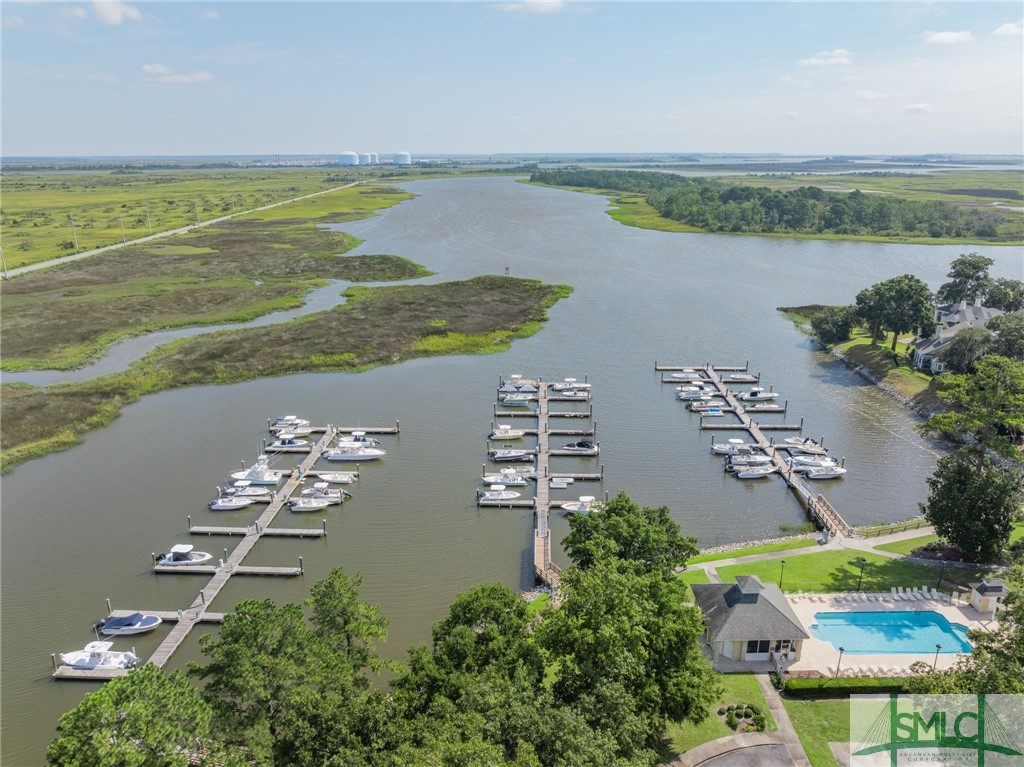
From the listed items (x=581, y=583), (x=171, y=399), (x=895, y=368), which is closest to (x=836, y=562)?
(x=581, y=583)

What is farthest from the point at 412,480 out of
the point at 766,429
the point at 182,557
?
the point at 766,429

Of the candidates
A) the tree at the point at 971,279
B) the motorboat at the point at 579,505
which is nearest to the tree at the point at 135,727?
the motorboat at the point at 579,505

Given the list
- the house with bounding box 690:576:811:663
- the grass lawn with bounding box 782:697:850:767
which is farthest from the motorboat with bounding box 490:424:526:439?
the grass lawn with bounding box 782:697:850:767

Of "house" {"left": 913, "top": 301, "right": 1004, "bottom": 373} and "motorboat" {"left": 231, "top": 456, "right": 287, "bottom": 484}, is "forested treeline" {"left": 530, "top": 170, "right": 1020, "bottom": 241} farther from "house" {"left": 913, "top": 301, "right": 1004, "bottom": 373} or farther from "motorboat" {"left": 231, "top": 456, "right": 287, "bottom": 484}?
"motorboat" {"left": 231, "top": 456, "right": 287, "bottom": 484}

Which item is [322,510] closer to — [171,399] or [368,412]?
[368,412]

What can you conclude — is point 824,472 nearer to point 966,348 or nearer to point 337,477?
point 966,348

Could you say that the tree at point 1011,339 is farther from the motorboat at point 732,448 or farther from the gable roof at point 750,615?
the gable roof at point 750,615
